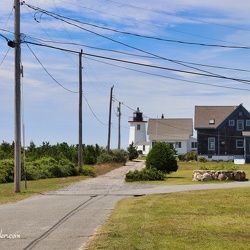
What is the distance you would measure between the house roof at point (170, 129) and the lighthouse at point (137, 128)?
4487 mm

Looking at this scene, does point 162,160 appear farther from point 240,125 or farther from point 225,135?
point 225,135

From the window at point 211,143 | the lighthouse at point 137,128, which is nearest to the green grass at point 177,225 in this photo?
the window at point 211,143

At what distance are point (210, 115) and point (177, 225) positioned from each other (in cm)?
7015

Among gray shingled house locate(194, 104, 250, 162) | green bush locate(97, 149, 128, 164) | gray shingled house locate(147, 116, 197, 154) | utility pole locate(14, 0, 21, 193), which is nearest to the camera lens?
utility pole locate(14, 0, 21, 193)

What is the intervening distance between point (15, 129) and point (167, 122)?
256 feet

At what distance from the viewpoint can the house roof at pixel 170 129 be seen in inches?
3935

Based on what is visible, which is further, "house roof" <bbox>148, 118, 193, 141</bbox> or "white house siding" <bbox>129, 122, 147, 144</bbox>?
"white house siding" <bbox>129, 122, 147, 144</bbox>

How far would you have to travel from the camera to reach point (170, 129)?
10094 cm

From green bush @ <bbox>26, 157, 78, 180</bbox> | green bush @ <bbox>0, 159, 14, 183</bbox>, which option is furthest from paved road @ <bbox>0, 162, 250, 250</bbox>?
green bush @ <bbox>26, 157, 78, 180</bbox>

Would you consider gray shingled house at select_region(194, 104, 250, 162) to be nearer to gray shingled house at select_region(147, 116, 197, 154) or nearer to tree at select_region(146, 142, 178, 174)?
gray shingled house at select_region(147, 116, 197, 154)

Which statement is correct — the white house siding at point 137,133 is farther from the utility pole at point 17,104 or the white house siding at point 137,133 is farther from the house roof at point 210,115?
the utility pole at point 17,104

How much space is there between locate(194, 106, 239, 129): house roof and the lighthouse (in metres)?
24.1

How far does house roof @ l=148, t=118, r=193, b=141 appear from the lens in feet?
328

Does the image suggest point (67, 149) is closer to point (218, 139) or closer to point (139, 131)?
point (218, 139)
